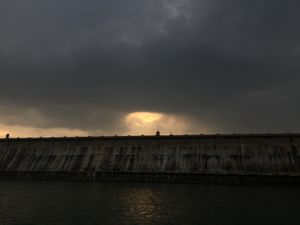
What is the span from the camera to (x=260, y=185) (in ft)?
215

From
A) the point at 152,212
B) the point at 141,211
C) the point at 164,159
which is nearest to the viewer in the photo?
the point at 152,212

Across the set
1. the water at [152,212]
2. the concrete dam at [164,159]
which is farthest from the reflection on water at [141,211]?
the concrete dam at [164,159]

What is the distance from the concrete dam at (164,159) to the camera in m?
69.3

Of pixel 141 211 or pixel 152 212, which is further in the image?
pixel 141 211

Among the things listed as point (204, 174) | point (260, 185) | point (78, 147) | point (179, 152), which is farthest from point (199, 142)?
point (78, 147)

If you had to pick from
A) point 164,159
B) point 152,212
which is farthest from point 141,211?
point 164,159

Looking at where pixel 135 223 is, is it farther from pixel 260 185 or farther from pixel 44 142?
pixel 44 142

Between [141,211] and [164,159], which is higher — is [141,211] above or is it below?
below

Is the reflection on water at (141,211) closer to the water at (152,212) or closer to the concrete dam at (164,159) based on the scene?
the water at (152,212)

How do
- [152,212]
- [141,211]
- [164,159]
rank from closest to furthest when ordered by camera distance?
1. [152,212]
2. [141,211]
3. [164,159]

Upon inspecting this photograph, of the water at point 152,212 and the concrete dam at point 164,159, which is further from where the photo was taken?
the concrete dam at point 164,159

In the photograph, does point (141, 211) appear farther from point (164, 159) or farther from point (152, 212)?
point (164, 159)

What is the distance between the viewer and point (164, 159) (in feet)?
257

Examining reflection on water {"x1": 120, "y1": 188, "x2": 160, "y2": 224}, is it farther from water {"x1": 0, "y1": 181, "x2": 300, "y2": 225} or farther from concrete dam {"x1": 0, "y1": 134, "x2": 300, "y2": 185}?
concrete dam {"x1": 0, "y1": 134, "x2": 300, "y2": 185}
